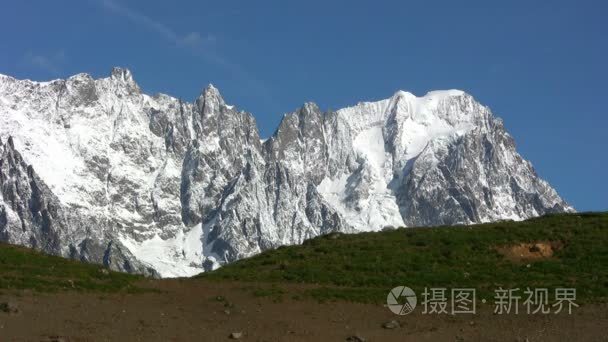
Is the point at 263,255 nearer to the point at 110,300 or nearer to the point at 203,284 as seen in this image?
the point at 203,284

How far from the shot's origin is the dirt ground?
39.9 m

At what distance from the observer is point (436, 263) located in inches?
2143

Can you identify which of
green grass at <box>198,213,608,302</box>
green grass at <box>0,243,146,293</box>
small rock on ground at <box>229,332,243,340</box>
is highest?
green grass at <box>198,213,608,302</box>

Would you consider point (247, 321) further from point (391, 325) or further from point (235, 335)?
point (391, 325)

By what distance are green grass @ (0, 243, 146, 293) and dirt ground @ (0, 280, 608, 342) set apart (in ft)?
4.05

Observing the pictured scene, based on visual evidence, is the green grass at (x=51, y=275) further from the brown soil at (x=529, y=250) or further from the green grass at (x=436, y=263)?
the brown soil at (x=529, y=250)

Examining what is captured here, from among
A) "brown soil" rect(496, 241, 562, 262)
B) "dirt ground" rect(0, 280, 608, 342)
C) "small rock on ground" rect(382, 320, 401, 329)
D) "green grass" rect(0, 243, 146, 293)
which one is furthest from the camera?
"brown soil" rect(496, 241, 562, 262)

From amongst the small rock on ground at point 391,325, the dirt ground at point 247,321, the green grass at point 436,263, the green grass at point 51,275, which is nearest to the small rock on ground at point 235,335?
the dirt ground at point 247,321

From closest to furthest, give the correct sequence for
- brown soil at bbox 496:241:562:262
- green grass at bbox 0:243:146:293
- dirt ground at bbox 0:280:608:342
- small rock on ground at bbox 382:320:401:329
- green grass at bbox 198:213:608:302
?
dirt ground at bbox 0:280:608:342 < small rock on ground at bbox 382:320:401:329 < green grass at bbox 0:243:146:293 < green grass at bbox 198:213:608:302 < brown soil at bbox 496:241:562:262

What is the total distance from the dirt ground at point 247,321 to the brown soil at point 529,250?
977 cm

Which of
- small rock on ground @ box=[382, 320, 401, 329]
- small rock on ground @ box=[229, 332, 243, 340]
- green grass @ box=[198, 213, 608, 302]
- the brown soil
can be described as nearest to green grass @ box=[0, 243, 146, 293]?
green grass @ box=[198, 213, 608, 302]

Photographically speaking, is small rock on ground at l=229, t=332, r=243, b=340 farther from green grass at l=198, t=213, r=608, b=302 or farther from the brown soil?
the brown soil

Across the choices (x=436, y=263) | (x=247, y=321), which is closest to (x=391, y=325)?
(x=247, y=321)

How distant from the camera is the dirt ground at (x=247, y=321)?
131ft
